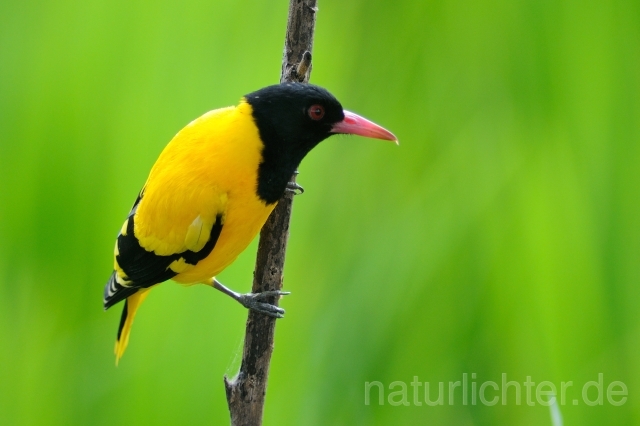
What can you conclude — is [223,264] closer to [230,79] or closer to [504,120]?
[230,79]

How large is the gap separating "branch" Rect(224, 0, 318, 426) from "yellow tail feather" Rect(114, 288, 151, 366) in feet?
0.93

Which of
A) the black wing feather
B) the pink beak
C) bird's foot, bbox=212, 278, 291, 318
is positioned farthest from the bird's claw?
the pink beak

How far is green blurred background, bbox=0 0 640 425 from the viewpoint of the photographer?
67cm

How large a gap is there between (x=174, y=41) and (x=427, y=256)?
19.7 inches

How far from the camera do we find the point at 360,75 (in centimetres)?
78

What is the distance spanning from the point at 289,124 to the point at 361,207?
0.27 meters

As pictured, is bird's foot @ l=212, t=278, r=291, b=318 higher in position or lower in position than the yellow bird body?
lower

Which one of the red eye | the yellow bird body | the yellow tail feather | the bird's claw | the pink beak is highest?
the red eye

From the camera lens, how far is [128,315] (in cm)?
121

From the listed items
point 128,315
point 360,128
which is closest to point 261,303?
point 360,128

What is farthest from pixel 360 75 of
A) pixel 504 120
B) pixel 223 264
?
pixel 223 264

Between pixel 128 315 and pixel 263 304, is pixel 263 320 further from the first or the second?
pixel 128 315

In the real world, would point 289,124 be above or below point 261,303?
above

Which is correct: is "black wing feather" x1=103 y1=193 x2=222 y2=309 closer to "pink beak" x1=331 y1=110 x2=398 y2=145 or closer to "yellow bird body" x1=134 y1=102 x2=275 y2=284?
"yellow bird body" x1=134 y1=102 x2=275 y2=284
